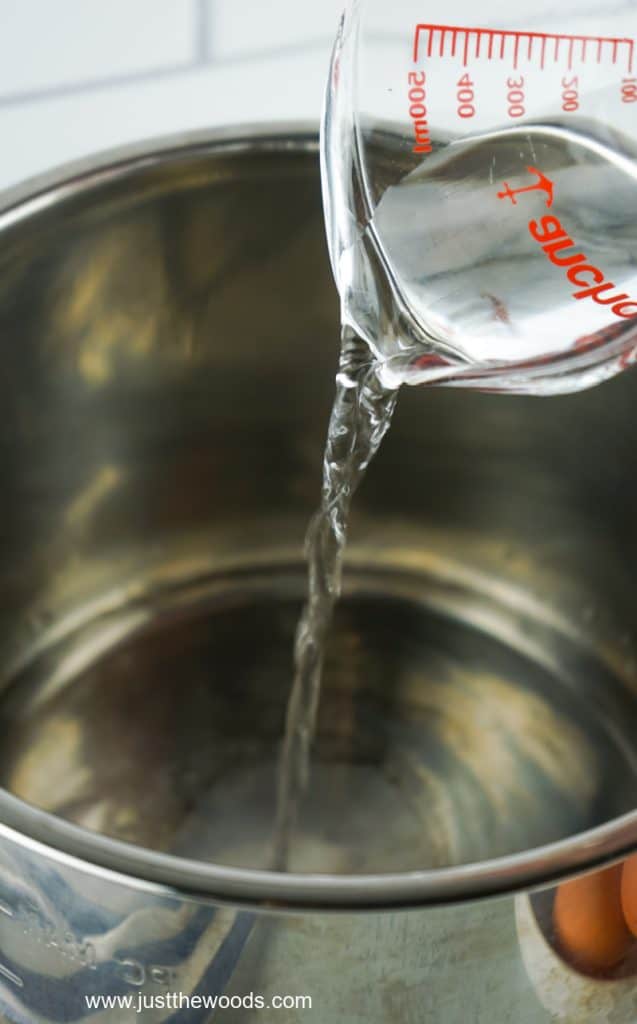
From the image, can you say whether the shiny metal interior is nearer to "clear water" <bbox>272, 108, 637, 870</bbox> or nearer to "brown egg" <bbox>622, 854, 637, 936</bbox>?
"clear water" <bbox>272, 108, 637, 870</bbox>

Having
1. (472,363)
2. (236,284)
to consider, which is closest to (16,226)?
(236,284)

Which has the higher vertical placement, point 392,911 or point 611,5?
point 611,5

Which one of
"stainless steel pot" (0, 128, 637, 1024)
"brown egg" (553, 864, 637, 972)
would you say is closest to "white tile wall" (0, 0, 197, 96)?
"stainless steel pot" (0, 128, 637, 1024)

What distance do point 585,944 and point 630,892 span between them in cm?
3

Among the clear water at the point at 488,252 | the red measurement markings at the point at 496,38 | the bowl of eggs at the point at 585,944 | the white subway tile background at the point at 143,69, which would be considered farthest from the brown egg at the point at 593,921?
the white subway tile background at the point at 143,69

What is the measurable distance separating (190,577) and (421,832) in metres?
0.22

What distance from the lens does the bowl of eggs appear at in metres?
0.43

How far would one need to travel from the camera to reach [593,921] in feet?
1.46

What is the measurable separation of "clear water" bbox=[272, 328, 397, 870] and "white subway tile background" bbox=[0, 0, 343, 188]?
0.26 meters

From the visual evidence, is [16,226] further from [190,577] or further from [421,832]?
[421,832]

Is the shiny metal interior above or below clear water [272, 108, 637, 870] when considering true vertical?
below

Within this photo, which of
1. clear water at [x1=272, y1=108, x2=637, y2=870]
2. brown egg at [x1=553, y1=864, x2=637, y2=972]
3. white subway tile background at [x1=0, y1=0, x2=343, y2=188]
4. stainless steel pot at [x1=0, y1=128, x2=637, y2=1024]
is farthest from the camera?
white subway tile background at [x1=0, y1=0, x2=343, y2=188]

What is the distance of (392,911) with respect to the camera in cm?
40

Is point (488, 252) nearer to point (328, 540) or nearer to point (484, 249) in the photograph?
point (484, 249)
